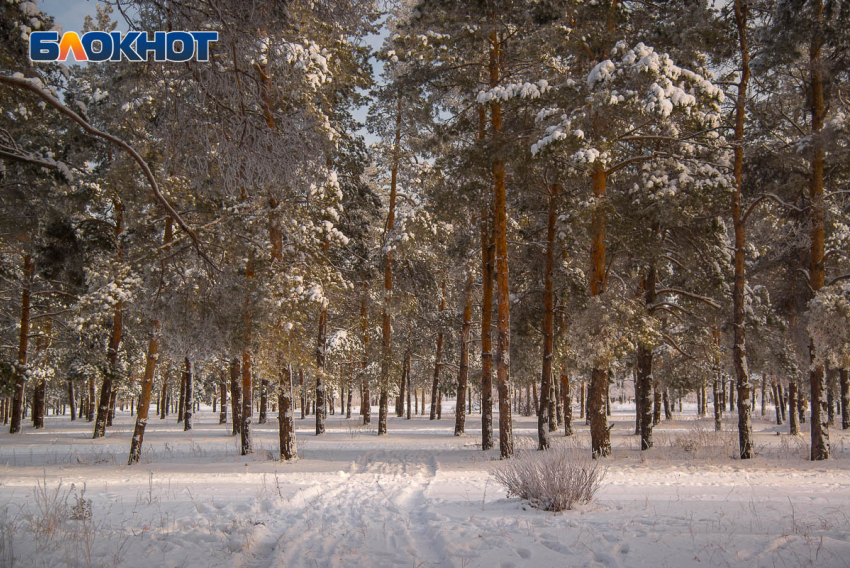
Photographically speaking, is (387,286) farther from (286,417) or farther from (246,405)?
(286,417)

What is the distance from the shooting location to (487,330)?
1409cm

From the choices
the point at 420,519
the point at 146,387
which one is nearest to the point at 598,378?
the point at 420,519

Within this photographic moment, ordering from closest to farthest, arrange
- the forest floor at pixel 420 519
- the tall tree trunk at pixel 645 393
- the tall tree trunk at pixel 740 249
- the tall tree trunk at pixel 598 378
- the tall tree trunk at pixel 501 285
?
the forest floor at pixel 420 519 → the tall tree trunk at pixel 740 249 → the tall tree trunk at pixel 598 378 → the tall tree trunk at pixel 501 285 → the tall tree trunk at pixel 645 393

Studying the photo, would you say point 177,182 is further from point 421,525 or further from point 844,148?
point 844,148

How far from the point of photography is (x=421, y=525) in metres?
5.73

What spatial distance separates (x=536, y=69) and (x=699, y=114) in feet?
15.3

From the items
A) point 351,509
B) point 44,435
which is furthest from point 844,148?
point 44,435

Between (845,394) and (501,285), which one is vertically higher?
(501,285)

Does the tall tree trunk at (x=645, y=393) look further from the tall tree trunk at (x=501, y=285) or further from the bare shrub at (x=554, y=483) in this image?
the bare shrub at (x=554, y=483)

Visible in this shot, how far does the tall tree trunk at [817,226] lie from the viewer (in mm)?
11422

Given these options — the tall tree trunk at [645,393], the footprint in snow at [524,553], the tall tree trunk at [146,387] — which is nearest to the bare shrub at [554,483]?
the footprint in snow at [524,553]

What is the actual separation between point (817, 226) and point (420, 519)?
11.8 metres

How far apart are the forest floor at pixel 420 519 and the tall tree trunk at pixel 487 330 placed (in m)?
3.06

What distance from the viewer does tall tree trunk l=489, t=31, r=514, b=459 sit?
39.6 ft
